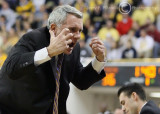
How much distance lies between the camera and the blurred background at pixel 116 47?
7156 millimetres

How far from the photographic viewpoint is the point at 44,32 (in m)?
2.70

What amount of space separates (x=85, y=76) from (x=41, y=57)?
603 mm

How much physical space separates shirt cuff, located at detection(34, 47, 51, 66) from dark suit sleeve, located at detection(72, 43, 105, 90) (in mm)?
566

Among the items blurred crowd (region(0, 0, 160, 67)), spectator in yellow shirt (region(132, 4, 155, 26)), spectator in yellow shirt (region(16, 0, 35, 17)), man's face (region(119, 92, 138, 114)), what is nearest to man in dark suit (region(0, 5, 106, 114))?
man's face (region(119, 92, 138, 114))

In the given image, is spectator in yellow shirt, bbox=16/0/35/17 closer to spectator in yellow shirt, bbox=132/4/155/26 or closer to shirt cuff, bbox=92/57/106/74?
spectator in yellow shirt, bbox=132/4/155/26

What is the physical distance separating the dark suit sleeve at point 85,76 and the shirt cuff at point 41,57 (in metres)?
0.57

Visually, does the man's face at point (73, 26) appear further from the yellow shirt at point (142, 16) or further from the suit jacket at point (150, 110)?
the yellow shirt at point (142, 16)

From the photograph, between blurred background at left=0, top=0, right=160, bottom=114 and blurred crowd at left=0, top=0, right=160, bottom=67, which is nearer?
blurred background at left=0, top=0, right=160, bottom=114

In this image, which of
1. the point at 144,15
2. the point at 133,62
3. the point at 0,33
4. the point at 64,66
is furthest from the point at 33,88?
the point at 0,33

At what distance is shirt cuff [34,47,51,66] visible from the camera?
92.0 inches

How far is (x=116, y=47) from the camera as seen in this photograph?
8375 mm

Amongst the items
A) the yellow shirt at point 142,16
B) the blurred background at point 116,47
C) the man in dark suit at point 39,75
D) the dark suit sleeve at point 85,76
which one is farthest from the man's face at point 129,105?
the yellow shirt at point 142,16

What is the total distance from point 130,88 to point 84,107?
5.59 metres

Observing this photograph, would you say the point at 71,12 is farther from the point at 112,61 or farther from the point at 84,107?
the point at 84,107
